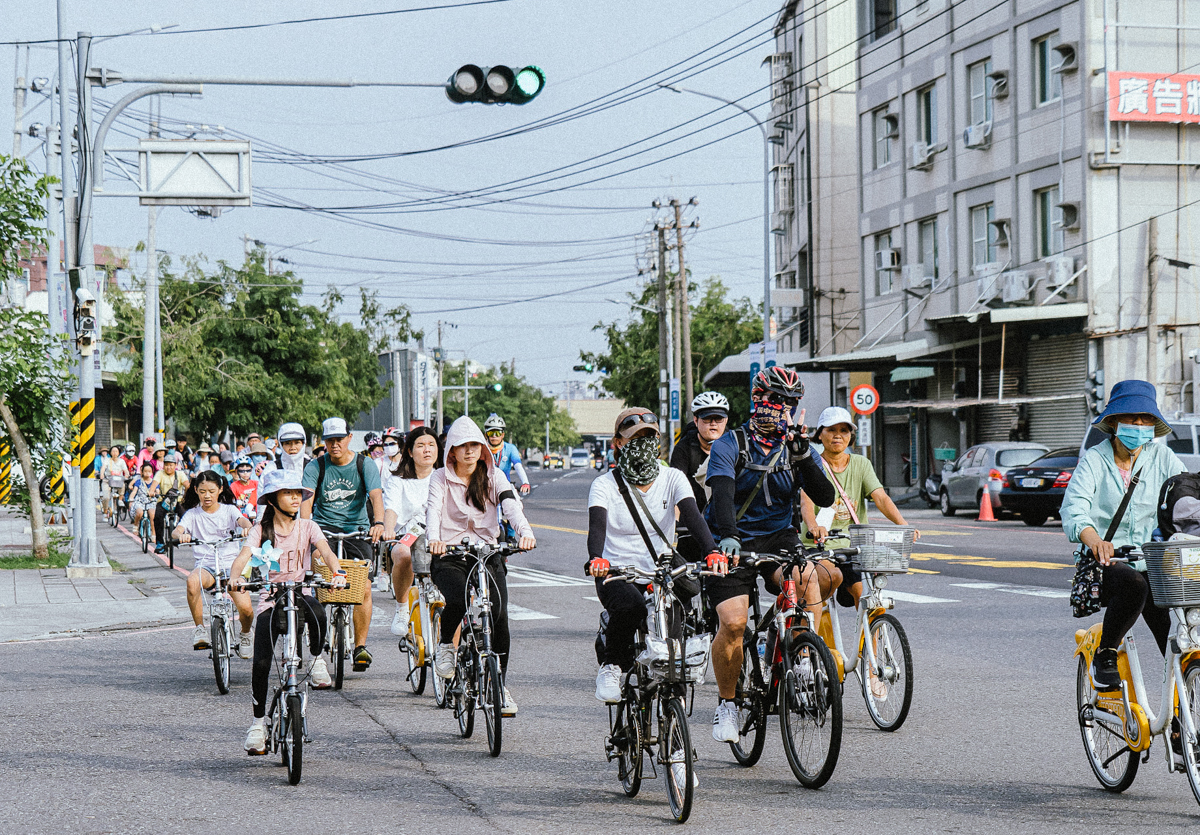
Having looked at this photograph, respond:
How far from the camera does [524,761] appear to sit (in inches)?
295

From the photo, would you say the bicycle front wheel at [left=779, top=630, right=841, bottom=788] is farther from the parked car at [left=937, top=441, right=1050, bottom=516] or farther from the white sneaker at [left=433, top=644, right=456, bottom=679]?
the parked car at [left=937, top=441, right=1050, bottom=516]

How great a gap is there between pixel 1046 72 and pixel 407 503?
88.5ft

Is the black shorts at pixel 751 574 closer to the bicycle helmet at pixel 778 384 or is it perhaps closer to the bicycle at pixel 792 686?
the bicycle at pixel 792 686

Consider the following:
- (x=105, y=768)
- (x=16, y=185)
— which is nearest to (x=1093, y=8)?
(x=16, y=185)

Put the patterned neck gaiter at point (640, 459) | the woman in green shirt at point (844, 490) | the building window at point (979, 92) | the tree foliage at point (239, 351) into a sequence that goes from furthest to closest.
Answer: the tree foliage at point (239, 351) → the building window at point (979, 92) → the woman in green shirt at point (844, 490) → the patterned neck gaiter at point (640, 459)

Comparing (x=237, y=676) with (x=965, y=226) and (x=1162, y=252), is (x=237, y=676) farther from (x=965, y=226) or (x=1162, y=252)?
(x=965, y=226)

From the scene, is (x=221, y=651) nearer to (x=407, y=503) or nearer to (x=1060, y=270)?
(x=407, y=503)

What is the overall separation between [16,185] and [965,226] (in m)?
24.5

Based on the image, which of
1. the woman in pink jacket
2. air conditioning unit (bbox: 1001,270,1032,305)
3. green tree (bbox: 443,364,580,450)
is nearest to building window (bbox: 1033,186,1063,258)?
air conditioning unit (bbox: 1001,270,1032,305)

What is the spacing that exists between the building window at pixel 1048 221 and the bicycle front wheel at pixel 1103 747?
2833 cm

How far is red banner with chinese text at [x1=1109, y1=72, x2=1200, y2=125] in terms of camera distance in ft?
103

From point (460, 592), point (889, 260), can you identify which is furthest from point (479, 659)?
point (889, 260)

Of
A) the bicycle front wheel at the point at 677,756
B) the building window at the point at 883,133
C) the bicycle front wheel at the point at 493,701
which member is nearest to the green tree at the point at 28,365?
the bicycle front wheel at the point at 493,701

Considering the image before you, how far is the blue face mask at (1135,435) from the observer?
6.24 meters
